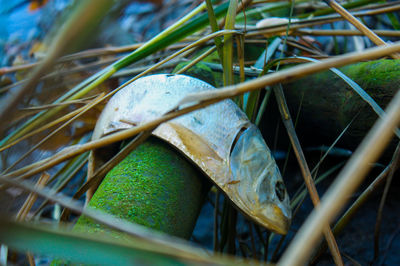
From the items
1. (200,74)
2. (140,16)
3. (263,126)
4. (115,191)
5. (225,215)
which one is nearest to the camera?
(115,191)

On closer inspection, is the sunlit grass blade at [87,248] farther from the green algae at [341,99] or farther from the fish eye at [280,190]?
the green algae at [341,99]

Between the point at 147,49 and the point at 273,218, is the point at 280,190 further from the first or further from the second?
the point at 147,49

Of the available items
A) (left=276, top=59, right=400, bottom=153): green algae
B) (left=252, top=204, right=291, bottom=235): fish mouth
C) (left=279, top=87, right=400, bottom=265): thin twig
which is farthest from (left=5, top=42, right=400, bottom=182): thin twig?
(left=276, top=59, right=400, bottom=153): green algae

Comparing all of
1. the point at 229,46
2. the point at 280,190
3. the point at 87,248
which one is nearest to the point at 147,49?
the point at 229,46

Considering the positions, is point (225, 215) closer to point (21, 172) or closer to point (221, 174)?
point (221, 174)

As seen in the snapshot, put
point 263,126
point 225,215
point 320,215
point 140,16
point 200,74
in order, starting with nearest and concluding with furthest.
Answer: point 320,215
point 225,215
point 200,74
point 263,126
point 140,16

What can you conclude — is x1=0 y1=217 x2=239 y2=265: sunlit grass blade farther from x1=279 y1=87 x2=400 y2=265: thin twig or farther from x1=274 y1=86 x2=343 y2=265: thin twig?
x1=274 y1=86 x2=343 y2=265: thin twig

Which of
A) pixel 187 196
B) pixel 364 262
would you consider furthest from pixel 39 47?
pixel 364 262
